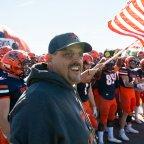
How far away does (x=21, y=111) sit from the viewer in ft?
6.71

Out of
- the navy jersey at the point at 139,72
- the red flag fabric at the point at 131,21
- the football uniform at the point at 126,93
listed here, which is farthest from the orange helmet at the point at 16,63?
the navy jersey at the point at 139,72

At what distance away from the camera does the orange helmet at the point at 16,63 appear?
4864 millimetres

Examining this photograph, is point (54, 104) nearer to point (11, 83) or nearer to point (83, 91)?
point (11, 83)

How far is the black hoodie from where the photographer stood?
6.55 feet

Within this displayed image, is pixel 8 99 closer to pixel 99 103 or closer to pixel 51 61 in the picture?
pixel 51 61

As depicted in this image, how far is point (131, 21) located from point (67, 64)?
156 inches

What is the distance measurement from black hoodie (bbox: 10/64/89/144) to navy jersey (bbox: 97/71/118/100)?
18.3ft

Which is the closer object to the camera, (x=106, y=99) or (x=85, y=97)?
(x=85, y=97)

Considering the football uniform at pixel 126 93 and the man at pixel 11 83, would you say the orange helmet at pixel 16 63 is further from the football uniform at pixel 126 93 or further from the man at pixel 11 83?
the football uniform at pixel 126 93

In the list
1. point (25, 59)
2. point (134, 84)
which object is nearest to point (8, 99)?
point (25, 59)

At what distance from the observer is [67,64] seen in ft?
7.73

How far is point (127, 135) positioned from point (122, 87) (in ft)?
3.78

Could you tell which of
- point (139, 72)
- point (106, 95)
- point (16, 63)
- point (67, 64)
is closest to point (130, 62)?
point (139, 72)

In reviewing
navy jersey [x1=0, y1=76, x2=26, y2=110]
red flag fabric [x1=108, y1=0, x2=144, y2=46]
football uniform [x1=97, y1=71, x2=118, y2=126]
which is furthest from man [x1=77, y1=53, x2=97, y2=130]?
A: navy jersey [x1=0, y1=76, x2=26, y2=110]
